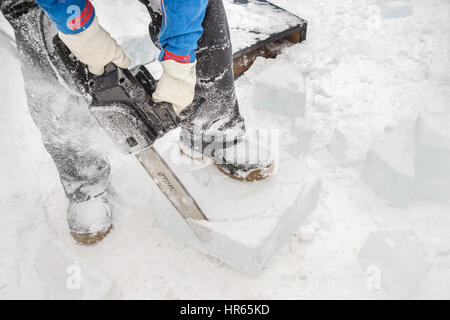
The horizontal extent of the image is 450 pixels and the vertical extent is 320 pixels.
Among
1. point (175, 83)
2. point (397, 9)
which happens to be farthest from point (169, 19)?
point (397, 9)

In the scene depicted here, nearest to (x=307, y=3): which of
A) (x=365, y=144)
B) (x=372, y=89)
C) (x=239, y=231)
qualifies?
(x=372, y=89)

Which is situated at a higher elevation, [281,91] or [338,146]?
[281,91]

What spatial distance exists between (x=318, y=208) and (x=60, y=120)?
1199mm

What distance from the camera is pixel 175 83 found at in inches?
48.8

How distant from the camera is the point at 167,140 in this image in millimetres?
2131

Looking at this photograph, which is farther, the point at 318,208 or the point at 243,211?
the point at 318,208

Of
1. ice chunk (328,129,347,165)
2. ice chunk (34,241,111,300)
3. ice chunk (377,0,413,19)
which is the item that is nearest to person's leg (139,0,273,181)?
ice chunk (328,129,347,165)

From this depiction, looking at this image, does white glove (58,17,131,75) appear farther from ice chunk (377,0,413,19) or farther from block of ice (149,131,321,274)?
ice chunk (377,0,413,19)

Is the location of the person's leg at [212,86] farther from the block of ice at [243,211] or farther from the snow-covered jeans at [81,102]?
the block of ice at [243,211]

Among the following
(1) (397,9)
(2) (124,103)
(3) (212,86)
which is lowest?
(1) (397,9)

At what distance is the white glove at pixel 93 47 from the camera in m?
1.13

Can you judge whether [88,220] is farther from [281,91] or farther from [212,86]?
[281,91]

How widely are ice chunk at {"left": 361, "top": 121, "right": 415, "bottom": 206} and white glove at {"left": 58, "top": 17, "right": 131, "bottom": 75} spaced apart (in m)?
1.25

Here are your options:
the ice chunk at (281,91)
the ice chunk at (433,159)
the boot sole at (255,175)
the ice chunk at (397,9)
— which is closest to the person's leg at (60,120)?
the boot sole at (255,175)
